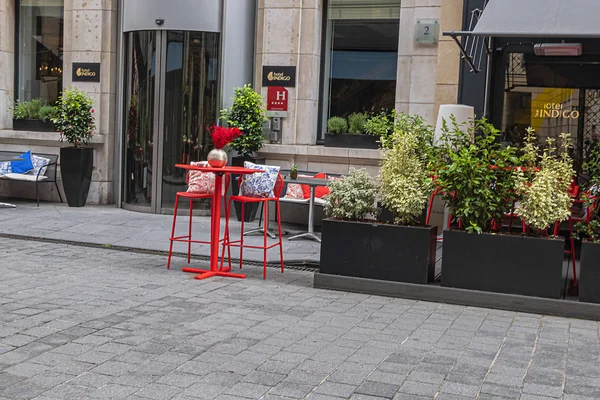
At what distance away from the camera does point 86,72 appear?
47.0 ft

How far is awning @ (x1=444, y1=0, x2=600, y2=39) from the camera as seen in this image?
8.97 m

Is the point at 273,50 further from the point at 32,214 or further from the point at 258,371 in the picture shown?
the point at 258,371

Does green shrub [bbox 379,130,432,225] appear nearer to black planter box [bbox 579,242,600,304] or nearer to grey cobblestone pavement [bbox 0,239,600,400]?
grey cobblestone pavement [bbox 0,239,600,400]

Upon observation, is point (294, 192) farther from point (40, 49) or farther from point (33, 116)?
point (40, 49)

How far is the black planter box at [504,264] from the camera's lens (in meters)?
7.07

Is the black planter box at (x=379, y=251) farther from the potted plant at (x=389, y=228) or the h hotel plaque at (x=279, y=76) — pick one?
the h hotel plaque at (x=279, y=76)

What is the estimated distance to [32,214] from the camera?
502 inches

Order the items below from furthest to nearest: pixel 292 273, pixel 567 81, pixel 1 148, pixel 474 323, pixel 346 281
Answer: pixel 1 148 → pixel 567 81 → pixel 292 273 → pixel 346 281 → pixel 474 323

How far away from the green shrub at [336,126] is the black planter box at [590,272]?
21.9 feet

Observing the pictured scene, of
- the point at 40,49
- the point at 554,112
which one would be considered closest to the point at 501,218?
the point at 554,112

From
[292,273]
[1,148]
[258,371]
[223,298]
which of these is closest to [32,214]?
[1,148]

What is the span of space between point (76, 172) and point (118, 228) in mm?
2786

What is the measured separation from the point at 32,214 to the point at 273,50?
4.70 m

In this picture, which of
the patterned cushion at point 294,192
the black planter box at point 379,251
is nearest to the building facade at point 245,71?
the patterned cushion at point 294,192
